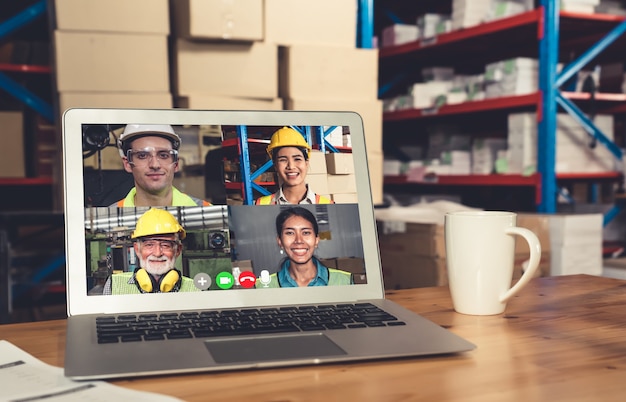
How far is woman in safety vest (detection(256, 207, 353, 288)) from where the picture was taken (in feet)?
2.53

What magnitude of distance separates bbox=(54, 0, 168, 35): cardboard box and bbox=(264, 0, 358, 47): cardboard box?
344 mm

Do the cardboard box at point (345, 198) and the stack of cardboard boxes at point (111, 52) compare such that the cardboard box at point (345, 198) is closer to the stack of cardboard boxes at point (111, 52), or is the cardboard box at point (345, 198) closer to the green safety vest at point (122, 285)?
the green safety vest at point (122, 285)

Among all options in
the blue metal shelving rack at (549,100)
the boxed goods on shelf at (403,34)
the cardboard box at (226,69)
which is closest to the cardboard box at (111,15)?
the cardboard box at (226,69)

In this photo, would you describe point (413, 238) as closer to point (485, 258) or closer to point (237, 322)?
point (485, 258)

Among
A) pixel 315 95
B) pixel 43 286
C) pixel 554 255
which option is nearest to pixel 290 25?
pixel 315 95

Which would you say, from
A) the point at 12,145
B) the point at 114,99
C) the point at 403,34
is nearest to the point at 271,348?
the point at 114,99

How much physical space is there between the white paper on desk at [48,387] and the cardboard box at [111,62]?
155 centimetres

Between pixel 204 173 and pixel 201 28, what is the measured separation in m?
1.33

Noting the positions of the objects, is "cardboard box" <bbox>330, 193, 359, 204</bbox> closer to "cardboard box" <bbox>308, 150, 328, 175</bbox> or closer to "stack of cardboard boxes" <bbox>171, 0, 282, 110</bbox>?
"cardboard box" <bbox>308, 150, 328, 175</bbox>

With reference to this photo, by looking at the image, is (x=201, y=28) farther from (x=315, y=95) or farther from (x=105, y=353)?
(x=105, y=353)

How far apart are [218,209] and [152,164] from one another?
0.09m

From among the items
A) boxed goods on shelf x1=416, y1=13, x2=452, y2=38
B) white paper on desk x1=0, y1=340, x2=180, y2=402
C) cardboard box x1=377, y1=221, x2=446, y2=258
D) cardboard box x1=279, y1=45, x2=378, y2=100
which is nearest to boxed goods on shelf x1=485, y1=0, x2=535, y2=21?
boxed goods on shelf x1=416, y1=13, x2=452, y2=38

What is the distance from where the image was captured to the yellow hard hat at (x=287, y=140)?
2.64 ft

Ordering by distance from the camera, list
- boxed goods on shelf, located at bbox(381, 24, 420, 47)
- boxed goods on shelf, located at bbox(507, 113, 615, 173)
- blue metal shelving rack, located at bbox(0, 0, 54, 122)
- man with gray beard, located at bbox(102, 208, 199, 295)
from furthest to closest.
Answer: boxed goods on shelf, located at bbox(381, 24, 420, 47) < boxed goods on shelf, located at bbox(507, 113, 615, 173) < blue metal shelving rack, located at bbox(0, 0, 54, 122) < man with gray beard, located at bbox(102, 208, 199, 295)
